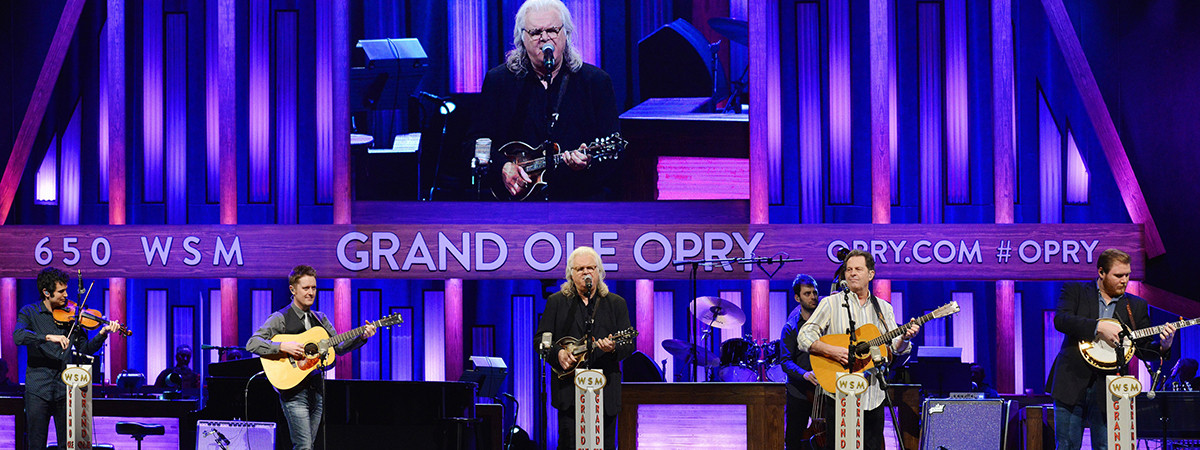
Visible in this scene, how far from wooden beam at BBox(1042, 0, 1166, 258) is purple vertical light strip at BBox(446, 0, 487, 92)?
5449mm

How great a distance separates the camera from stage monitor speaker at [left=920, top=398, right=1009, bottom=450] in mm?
6863

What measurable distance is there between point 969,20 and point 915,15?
0.51 meters

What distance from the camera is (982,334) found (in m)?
10.5

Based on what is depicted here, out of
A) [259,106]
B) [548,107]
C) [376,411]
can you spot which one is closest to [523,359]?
[548,107]

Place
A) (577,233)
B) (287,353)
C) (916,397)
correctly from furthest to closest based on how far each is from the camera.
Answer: (577,233) < (916,397) < (287,353)

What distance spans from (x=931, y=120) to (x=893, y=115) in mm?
385

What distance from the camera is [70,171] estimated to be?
10.6 m

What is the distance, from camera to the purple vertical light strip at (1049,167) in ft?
33.6

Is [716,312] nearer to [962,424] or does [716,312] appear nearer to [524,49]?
[962,424]

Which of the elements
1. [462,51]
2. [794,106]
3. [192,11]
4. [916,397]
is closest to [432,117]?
[462,51]

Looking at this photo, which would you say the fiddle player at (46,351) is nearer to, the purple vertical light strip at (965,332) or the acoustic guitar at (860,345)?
the acoustic guitar at (860,345)

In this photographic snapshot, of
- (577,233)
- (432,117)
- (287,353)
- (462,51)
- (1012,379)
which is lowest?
(1012,379)

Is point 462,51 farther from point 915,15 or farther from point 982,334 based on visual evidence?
point 982,334

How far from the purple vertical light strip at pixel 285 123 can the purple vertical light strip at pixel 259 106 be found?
9 cm
